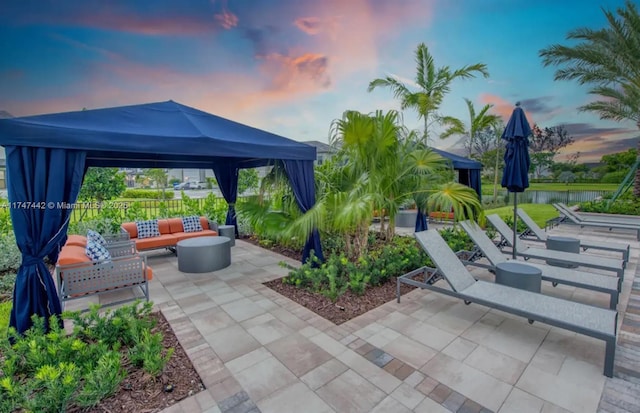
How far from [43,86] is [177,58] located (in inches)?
196

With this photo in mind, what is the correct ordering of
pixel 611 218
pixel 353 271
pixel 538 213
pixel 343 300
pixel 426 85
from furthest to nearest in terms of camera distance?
pixel 538 213 < pixel 426 85 < pixel 611 218 < pixel 353 271 < pixel 343 300

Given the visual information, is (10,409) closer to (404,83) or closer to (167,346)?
(167,346)

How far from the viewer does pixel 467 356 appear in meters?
2.74

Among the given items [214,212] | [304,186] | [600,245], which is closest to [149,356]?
[304,186]

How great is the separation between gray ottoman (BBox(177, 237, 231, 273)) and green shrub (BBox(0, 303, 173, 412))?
2378 mm

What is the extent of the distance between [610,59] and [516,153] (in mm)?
9746

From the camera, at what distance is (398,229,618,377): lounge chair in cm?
250

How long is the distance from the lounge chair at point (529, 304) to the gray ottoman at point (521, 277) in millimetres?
280

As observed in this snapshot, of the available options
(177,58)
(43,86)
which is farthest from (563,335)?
(43,86)

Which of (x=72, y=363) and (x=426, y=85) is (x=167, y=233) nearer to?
(x=72, y=363)

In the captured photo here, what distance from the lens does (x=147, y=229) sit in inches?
269

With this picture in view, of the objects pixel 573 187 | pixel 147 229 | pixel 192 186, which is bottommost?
pixel 147 229

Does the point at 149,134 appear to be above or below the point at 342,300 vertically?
above

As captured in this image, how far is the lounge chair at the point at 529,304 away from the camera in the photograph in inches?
98.5
